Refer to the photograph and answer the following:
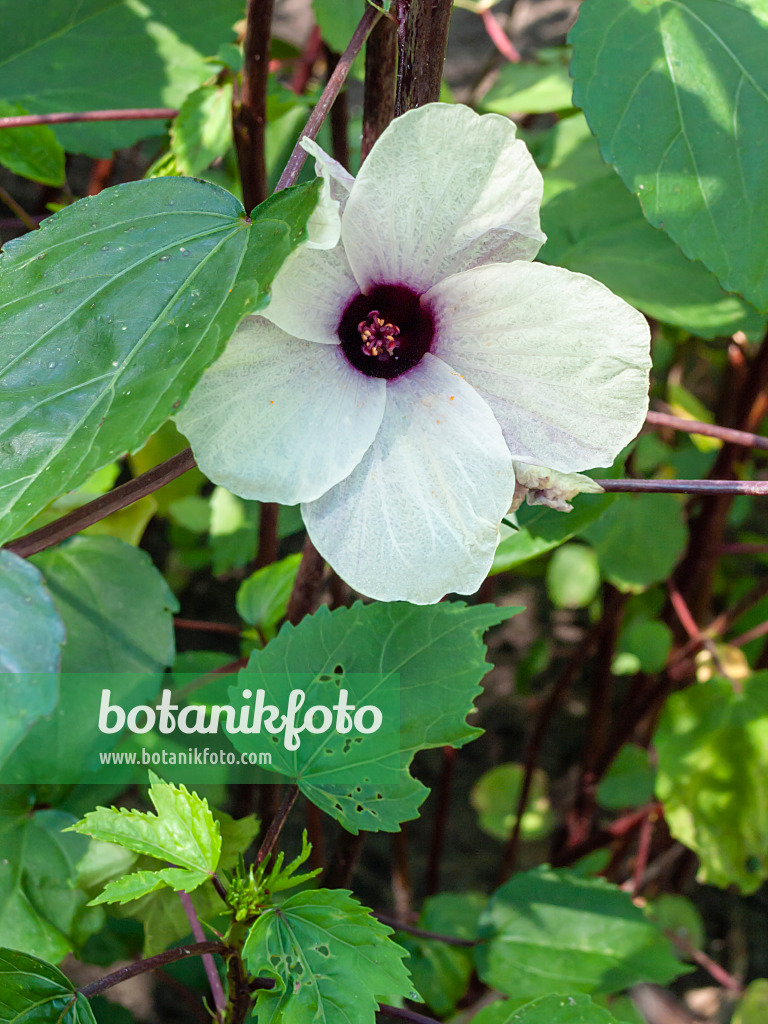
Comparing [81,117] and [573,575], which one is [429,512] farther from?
[573,575]

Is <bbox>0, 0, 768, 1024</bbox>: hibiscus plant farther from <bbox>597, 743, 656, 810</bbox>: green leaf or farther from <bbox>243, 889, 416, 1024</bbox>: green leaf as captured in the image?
<bbox>597, 743, 656, 810</bbox>: green leaf

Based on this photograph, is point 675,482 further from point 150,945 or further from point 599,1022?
point 150,945

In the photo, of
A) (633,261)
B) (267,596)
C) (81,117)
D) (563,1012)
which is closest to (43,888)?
(267,596)

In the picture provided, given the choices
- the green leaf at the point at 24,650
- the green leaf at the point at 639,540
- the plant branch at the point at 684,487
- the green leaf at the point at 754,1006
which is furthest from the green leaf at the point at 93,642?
the green leaf at the point at 754,1006

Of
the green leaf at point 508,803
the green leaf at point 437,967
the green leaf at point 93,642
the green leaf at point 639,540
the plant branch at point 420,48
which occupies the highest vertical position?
the plant branch at point 420,48

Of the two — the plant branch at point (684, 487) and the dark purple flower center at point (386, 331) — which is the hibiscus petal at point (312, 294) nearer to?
the dark purple flower center at point (386, 331)

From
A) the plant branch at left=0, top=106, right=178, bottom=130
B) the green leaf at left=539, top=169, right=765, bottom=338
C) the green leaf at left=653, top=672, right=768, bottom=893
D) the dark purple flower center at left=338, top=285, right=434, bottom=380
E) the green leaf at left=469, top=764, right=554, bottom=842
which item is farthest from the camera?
the green leaf at left=469, top=764, right=554, bottom=842

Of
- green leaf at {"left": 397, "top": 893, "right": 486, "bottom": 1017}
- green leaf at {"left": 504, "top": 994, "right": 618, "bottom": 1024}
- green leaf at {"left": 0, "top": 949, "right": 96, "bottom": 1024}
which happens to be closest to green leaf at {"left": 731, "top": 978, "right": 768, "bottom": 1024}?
green leaf at {"left": 397, "top": 893, "right": 486, "bottom": 1017}
